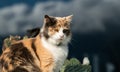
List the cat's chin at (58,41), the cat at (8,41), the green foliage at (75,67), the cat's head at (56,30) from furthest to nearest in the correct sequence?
1. the cat at (8,41)
2. the green foliage at (75,67)
3. the cat's chin at (58,41)
4. the cat's head at (56,30)

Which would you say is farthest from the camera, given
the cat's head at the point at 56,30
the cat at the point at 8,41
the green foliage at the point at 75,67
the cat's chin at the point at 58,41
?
the cat at the point at 8,41

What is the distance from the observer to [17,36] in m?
28.6

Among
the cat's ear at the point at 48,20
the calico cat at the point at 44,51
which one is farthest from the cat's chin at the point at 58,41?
the cat's ear at the point at 48,20

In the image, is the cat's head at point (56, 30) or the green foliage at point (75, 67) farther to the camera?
the green foliage at point (75, 67)

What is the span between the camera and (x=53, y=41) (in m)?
27.4

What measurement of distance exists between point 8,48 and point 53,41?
95 centimetres

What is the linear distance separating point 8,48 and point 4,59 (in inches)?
10.5

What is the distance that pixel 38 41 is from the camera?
27.5m

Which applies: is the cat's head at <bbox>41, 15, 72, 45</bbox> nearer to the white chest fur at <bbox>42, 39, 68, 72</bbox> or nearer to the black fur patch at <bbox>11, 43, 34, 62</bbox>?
the white chest fur at <bbox>42, 39, 68, 72</bbox>

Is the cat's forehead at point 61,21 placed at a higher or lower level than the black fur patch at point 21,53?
higher

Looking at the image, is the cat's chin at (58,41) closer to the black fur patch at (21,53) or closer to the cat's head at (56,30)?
the cat's head at (56,30)

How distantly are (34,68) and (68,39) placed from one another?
872 mm

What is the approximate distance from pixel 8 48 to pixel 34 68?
70cm

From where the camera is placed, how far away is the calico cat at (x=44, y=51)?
89.6 ft
